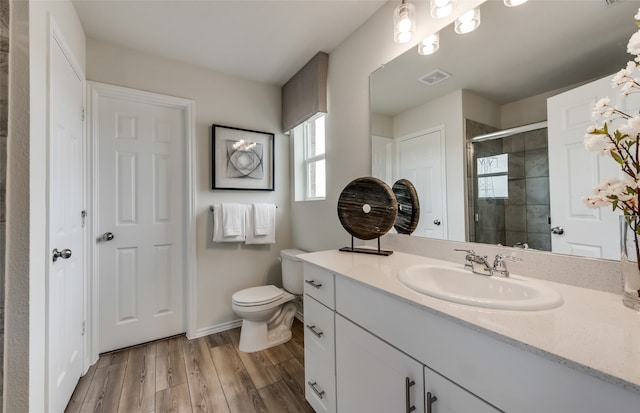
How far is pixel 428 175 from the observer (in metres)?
1.36

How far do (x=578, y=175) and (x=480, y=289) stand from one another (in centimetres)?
52

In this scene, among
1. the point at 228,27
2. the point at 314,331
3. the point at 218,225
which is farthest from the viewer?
the point at 218,225

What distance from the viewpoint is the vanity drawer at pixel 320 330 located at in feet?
3.86

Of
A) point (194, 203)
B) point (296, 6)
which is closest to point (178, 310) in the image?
point (194, 203)

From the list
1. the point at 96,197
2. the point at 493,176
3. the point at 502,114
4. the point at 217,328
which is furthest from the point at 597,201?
the point at 96,197

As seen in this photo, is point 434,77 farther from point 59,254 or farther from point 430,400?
point 59,254

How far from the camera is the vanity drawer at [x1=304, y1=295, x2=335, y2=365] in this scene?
118cm

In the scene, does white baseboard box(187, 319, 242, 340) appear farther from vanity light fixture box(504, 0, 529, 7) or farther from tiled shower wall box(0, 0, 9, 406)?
vanity light fixture box(504, 0, 529, 7)

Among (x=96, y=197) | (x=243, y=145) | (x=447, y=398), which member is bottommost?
(x=447, y=398)

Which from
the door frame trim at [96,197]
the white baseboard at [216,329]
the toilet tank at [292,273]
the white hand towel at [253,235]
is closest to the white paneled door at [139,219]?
the door frame trim at [96,197]

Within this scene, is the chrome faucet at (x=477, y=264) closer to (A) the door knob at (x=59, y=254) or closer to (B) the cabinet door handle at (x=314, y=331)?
(B) the cabinet door handle at (x=314, y=331)

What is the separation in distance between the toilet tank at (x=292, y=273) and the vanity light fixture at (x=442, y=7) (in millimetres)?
1818

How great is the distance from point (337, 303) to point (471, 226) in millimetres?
723

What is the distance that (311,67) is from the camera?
6.83 ft
